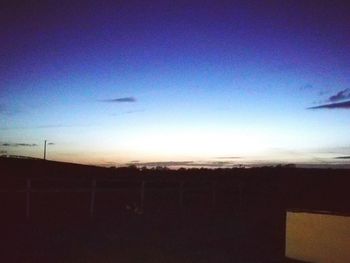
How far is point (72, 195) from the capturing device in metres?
28.3

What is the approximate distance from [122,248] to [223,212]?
969 centimetres

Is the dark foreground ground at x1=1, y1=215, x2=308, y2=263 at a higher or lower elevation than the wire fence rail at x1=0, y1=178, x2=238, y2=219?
lower

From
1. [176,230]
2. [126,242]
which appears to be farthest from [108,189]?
[126,242]

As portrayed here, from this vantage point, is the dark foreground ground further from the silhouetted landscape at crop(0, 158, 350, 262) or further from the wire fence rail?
the wire fence rail

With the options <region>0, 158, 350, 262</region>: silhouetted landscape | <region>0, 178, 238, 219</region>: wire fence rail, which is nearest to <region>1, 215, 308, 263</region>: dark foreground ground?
<region>0, 158, 350, 262</region>: silhouetted landscape

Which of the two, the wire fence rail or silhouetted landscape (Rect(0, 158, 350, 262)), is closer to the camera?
silhouetted landscape (Rect(0, 158, 350, 262))

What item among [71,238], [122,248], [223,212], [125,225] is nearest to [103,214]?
[125,225]

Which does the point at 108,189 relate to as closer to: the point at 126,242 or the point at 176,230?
the point at 176,230

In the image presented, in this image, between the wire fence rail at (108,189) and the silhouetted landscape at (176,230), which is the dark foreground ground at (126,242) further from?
the wire fence rail at (108,189)

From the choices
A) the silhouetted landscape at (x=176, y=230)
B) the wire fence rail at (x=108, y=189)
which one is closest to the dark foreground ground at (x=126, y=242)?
the silhouetted landscape at (x=176, y=230)

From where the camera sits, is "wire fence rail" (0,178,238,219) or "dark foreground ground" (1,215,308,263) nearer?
"dark foreground ground" (1,215,308,263)

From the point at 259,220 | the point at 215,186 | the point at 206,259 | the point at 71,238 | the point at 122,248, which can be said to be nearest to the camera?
the point at 206,259

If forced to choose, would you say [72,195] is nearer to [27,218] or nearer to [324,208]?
[27,218]

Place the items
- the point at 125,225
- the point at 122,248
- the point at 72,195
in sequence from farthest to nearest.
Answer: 1. the point at 72,195
2. the point at 125,225
3. the point at 122,248
